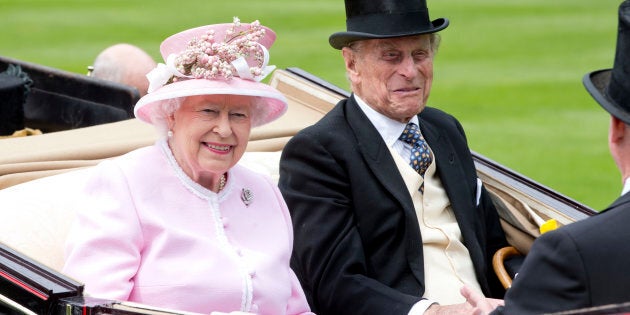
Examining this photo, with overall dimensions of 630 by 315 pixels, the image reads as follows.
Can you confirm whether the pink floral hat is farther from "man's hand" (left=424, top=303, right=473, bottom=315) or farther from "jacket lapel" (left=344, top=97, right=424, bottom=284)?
"man's hand" (left=424, top=303, right=473, bottom=315)

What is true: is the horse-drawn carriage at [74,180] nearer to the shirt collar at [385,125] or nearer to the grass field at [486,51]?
the shirt collar at [385,125]

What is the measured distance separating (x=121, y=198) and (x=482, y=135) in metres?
6.75

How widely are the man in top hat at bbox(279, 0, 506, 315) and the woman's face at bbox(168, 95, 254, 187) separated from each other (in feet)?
1.51

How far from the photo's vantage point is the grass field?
31.4 ft

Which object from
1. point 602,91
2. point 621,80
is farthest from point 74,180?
point 621,80

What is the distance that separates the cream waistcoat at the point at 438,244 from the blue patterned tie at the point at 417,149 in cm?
3

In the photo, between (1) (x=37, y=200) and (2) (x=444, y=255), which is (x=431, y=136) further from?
(1) (x=37, y=200)

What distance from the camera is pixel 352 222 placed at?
12.6 feet

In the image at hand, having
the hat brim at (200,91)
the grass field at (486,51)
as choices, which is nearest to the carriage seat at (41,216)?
the hat brim at (200,91)

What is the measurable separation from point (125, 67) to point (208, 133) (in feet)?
9.48

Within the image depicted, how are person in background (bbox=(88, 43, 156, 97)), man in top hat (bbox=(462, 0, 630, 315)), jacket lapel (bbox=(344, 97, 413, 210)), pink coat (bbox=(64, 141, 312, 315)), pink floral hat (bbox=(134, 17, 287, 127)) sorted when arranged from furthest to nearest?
person in background (bbox=(88, 43, 156, 97)) < jacket lapel (bbox=(344, 97, 413, 210)) < pink floral hat (bbox=(134, 17, 287, 127)) < pink coat (bbox=(64, 141, 312, 315)) < man in top hat (bbox=(462, 0, 630, 315))

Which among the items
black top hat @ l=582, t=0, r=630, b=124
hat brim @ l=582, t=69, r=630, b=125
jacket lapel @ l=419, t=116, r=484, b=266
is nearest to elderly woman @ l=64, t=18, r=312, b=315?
jacket lapel @ l=419, t=116, r=484, b=266

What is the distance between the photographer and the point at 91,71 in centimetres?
630

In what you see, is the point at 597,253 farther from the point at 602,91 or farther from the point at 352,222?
the point at 352,222
